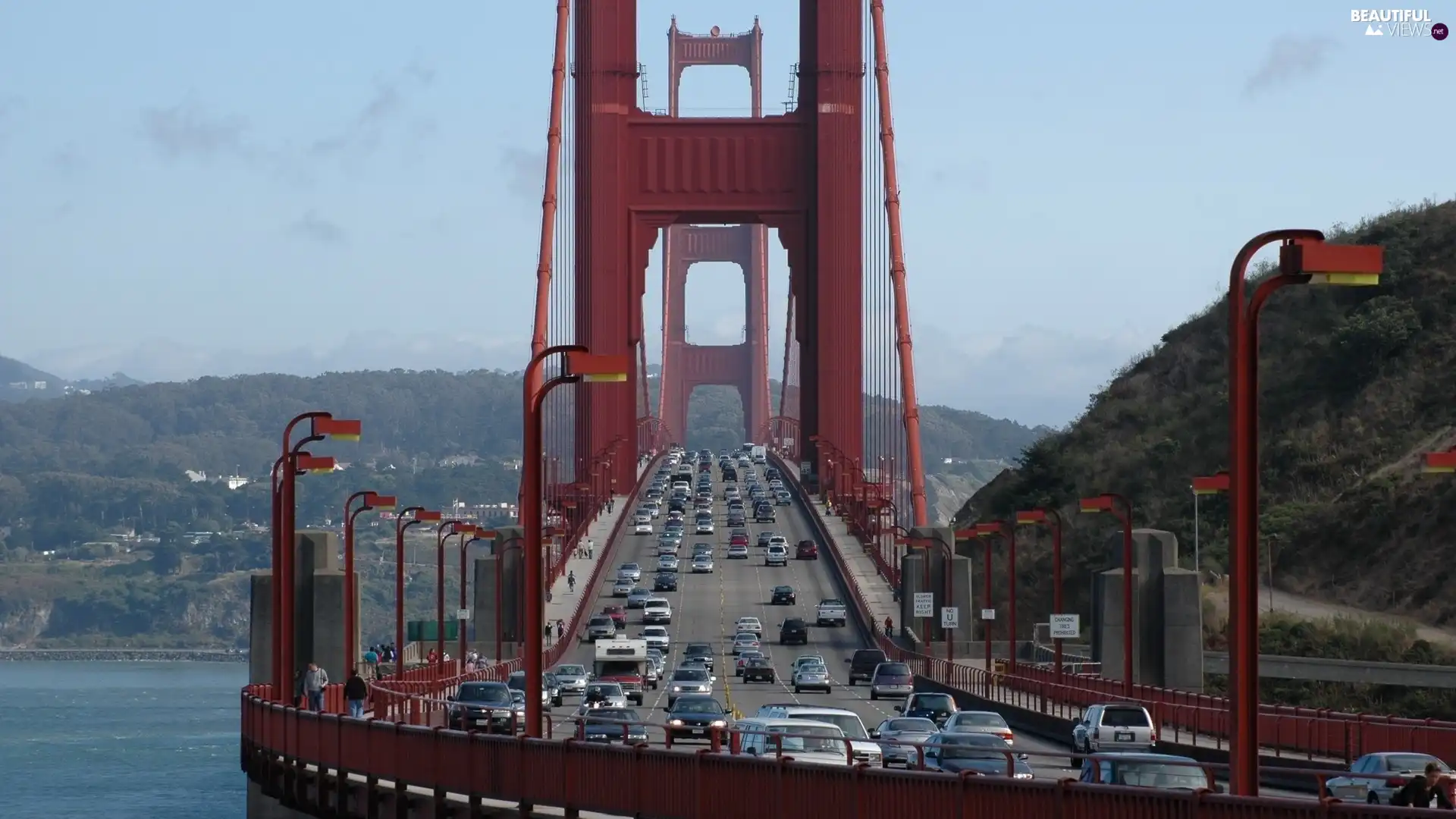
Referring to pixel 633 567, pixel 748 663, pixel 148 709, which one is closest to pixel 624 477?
pixel 633 567

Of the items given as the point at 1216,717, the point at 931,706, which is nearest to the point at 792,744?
the point at 1216,717

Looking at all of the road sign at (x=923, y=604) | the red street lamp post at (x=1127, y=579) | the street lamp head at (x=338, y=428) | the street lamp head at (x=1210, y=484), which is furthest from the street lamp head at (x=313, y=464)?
the road sign at (x=923, y=604)

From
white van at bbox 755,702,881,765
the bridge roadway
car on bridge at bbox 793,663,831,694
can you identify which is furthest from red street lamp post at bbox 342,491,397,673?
white van at bbox 755,702,881,765

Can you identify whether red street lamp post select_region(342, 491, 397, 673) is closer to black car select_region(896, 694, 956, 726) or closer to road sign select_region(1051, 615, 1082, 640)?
black car select_region(896, 694, 956, 726)

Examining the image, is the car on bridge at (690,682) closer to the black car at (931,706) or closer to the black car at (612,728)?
the black car at (931,706)

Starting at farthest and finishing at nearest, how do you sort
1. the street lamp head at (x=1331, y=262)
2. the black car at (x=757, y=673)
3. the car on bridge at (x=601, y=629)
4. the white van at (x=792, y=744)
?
the car on bridge at (x=601, y=629) → the black car at (x=757, y=673) → the white van at (x=792, y=744) → the street lamp head at (x=1331, y=262)

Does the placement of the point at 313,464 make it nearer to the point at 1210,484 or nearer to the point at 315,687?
the point at 315,687

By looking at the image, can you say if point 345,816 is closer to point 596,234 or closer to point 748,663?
point 748,663
